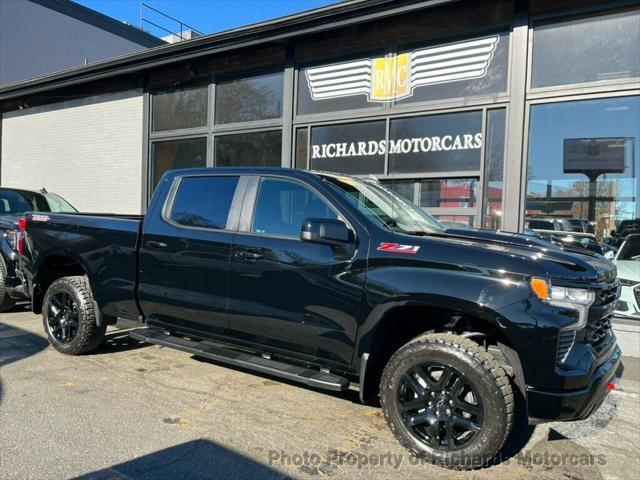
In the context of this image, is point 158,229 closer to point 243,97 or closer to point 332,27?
point 332,27

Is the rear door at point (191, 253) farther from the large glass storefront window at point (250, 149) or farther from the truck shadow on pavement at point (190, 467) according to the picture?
the large glass storefront window at point (250, 149)

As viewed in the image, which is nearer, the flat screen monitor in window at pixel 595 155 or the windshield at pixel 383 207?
the windshield at pixel 383 207

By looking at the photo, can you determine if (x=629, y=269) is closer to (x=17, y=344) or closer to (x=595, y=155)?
(x=595, y=155)

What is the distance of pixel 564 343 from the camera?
302 cm

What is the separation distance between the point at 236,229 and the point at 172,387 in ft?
5.04

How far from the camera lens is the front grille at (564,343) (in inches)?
118

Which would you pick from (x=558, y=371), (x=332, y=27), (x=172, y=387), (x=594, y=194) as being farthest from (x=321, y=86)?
(x=558, y=371)

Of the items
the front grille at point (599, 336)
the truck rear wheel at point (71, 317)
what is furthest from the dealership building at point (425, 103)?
the truck rear wheel at point (71, 317)

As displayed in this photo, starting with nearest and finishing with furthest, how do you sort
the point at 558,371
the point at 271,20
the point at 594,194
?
the point at 558,371
the point at 594,194
the point at 271,20

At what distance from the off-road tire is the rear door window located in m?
3.50

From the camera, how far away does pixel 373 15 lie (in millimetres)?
7656

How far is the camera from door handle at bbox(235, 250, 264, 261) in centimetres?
400

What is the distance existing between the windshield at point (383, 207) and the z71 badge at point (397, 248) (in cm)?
21

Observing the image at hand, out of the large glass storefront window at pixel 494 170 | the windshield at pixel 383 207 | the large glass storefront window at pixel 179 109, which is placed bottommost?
the windshield at pixel 383 207
